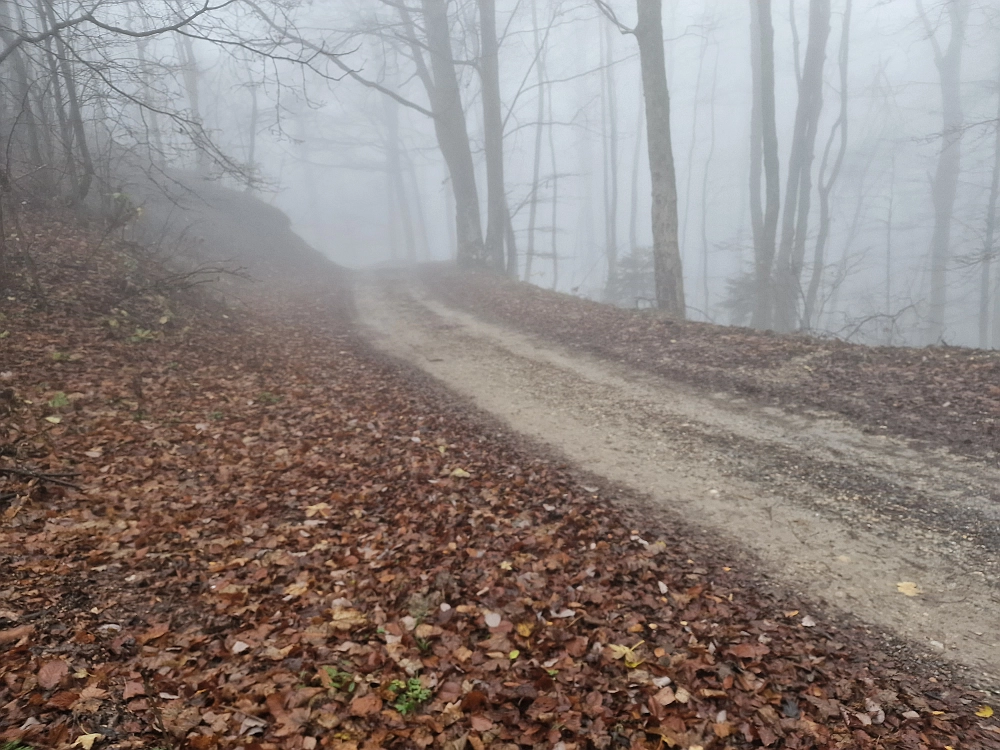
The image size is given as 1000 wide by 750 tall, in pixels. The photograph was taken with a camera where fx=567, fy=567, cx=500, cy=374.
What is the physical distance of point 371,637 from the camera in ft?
11.8

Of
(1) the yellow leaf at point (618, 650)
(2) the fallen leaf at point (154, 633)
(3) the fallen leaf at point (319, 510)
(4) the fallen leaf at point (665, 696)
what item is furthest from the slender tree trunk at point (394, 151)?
(4) the fallen leaf at point (665, 696)

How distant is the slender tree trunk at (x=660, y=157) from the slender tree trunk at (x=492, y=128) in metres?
7.97

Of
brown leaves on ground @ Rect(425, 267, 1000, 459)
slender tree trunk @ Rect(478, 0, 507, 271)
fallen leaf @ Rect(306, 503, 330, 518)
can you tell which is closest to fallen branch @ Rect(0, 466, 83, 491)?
fallen leaf @ Rect(306, 503, 330, 518)

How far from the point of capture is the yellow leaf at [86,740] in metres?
2.44

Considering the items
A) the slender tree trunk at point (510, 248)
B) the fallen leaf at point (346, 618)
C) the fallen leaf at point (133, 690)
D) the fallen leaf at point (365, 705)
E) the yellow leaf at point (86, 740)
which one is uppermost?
the slender tree trunk at point (510, 248)

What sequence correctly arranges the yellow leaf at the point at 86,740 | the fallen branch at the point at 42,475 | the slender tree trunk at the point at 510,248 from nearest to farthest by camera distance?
1. the yellow leaf at the point at 86,740
2. the fallen branch at the point at 42,475
3. the slender tree trunk at the point at 510,248

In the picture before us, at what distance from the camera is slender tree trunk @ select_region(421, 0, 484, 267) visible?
68.9 ft

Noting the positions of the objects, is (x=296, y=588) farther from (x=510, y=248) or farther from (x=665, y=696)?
(x=510, y=248)

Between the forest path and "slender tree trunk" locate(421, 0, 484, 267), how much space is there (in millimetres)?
14633

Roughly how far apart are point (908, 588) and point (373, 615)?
12.3ft

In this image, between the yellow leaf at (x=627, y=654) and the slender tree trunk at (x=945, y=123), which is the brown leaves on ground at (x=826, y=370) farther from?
the slender tree trunk at (x=945, y=123)

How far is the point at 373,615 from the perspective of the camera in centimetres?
379

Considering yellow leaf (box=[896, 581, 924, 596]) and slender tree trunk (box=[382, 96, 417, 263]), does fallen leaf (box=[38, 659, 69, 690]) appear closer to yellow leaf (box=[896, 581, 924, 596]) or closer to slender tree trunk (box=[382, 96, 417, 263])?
yellow leaf (box=[896, 581, 924, 596])

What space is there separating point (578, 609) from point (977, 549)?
3.17 m
